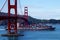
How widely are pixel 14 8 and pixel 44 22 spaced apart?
43.1 metres

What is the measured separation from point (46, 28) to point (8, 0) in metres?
22.4

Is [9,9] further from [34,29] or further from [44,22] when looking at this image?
[44,22]

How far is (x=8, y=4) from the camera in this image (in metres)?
28.2

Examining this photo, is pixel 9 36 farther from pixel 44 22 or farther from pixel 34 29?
pixel 44 22

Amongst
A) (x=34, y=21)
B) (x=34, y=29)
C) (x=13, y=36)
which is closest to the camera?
(x=13, y=36)

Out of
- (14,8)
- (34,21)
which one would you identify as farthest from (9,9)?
(34,21)

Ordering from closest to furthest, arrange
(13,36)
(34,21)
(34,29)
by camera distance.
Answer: (13,36) → (34,29) → (34,21)

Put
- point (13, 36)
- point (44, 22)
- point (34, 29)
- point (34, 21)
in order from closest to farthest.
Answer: point (13, 36), point (34, 29), point (34, 21), point (44, 22)

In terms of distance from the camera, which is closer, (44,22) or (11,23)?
(11,23)

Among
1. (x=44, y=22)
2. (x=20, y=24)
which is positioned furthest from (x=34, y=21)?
(x=20, y=24)

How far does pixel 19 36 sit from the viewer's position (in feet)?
90.6

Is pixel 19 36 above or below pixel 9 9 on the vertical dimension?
below

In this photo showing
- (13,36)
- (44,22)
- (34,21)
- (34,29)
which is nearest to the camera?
(13,36)

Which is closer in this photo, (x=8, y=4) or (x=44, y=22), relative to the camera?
(x=8, y=4)
